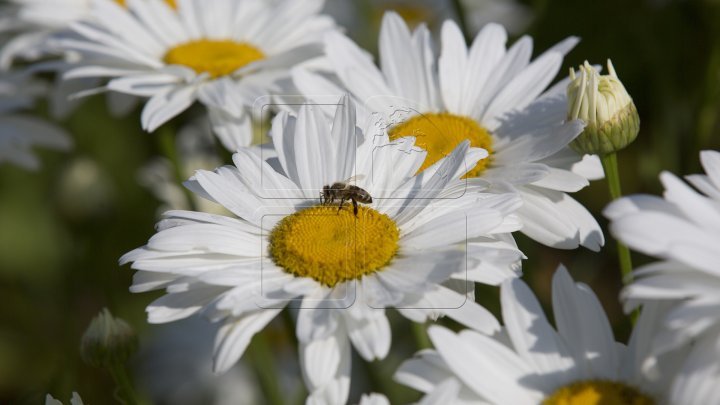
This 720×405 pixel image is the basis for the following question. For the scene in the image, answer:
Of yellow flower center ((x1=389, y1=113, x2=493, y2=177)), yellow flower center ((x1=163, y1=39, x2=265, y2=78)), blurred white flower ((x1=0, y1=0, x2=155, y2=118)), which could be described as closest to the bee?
yellow flower center ((x1=389, y1=113, x2=493, y2=177))

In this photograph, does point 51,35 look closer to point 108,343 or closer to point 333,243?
point 108,343

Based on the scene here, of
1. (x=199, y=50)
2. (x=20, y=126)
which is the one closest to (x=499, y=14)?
(x=199, y=50)

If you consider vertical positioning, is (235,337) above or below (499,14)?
below

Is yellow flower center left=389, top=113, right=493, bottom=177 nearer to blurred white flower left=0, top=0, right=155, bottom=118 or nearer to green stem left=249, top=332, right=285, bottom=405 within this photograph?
green stem left=249, top=332, right=285, bottom=405

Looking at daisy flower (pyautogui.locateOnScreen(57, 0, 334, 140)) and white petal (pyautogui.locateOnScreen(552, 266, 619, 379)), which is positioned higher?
daisy flower (pyautogui.locateOnScreen(57, 0, 334, 140))

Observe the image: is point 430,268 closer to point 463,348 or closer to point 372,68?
point 463,348

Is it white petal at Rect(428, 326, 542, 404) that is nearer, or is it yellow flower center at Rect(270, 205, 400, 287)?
white petal at Rect(428, 326, 542, 404)

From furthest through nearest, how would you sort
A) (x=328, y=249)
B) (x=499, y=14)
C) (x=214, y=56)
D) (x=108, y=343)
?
(x=499, y=14), (x=214, y=56), (x=108, y=343), (x=328, y=249)
